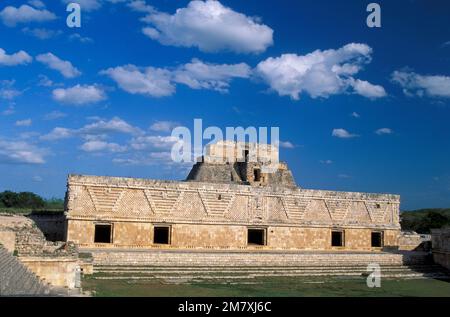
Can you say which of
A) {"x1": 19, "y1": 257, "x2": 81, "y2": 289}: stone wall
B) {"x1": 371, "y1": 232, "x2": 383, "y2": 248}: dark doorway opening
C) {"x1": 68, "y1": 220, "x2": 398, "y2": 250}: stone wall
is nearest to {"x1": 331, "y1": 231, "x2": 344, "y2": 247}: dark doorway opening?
{"x1": 68, "y1": 220, "x2": 398, "y2": 250}: stone wall

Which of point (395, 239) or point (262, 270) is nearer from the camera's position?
point (262, 270)

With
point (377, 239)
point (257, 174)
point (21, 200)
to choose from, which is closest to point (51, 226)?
point (257, 174)

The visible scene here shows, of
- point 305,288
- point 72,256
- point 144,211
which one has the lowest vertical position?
point 305,288

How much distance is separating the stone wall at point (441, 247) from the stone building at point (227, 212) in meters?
3.47

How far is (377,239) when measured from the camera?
26.2 metres

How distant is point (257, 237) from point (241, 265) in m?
6.64

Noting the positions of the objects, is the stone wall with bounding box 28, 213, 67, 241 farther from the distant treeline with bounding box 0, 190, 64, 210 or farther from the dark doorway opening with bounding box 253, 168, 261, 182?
the distant treeline with bounding box 0, 190, 64, 210

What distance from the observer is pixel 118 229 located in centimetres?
2017

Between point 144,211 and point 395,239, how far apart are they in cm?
1427

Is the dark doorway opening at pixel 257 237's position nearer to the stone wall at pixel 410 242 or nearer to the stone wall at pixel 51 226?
the stone wall at pixel 410 242

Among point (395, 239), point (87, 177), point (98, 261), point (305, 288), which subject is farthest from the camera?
point (395, 239)

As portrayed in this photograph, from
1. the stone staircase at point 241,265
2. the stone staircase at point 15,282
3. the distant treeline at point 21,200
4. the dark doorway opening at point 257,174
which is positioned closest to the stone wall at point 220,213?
the stone staircase at point 241,265
